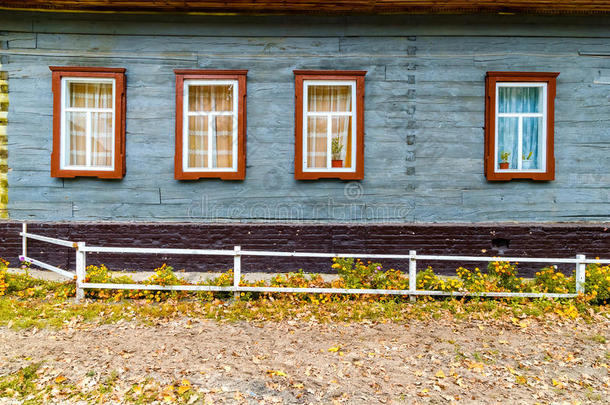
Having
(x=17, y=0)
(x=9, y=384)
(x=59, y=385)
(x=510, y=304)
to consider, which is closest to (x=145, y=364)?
(x=59, y=385)

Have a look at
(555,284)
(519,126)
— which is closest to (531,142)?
(519,126)

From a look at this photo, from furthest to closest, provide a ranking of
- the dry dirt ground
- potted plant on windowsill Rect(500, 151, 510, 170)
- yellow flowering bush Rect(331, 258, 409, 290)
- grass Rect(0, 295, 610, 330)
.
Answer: potted plant on windowsill Rect(500, 151, 510, 170) → yellow flowering bush Rect(331, 258, 409, 290) → grass Rect(0, 295, 610, 330) → the dry dirt ground

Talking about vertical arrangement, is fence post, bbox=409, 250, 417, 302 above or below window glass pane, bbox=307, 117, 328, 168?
below

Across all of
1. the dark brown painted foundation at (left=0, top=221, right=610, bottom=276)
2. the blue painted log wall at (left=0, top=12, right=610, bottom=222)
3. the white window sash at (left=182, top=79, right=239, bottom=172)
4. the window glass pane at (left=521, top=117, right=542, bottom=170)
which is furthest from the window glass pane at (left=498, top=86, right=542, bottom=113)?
the white window sash at (left=182, top=79, right=239, bottom=172)

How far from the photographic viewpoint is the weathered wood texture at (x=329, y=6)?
7320 millimetres

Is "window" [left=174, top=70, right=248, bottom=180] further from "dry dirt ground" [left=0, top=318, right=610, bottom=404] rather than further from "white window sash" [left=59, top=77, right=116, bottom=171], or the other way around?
"dry dirt ground" [left=0, top=318, right=610, bottom=404]

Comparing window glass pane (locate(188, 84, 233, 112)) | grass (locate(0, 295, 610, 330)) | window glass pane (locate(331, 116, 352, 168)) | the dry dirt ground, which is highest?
window glass pane (locate(188, 84, 233, 112))

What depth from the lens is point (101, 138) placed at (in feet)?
25.4

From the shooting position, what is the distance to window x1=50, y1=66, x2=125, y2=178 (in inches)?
297

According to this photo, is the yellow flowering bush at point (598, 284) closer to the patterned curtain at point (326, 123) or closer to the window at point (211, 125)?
the patterned curtain at point (326, 123)

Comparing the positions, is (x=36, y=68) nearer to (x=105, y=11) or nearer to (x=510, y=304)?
(x=105, y=11)

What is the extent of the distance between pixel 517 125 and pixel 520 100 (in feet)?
1.65

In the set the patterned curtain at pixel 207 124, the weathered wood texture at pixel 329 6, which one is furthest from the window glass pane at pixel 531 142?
the patterned curtain at pixel 207 124

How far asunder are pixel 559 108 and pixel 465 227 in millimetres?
2999
